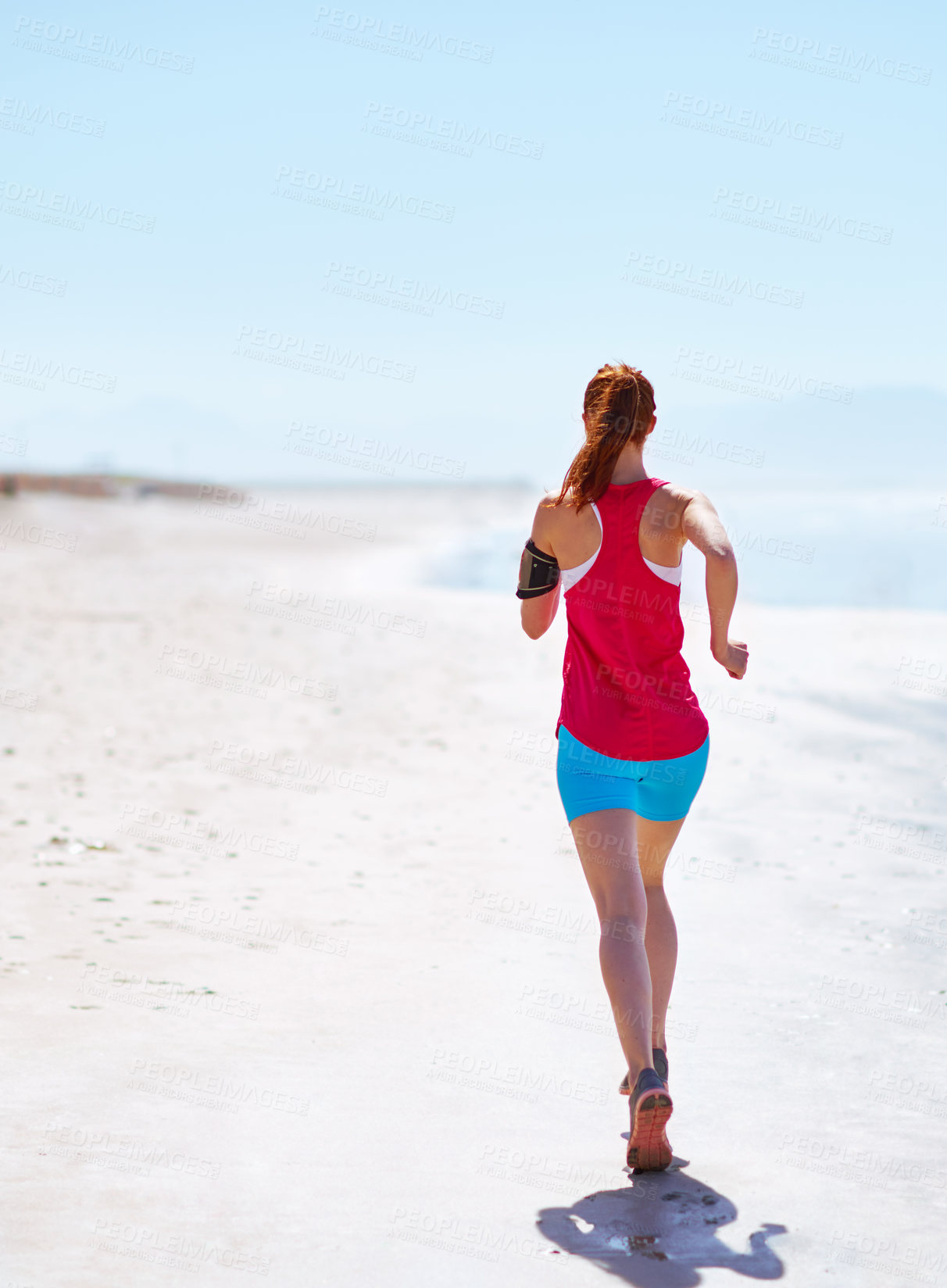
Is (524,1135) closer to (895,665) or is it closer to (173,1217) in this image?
(173,1217)

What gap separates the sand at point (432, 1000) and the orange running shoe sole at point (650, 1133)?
7 centimetres

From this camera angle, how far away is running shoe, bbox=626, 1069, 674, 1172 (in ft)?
10.1

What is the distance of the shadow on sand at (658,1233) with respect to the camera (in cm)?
277

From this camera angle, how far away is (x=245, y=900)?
570 cm

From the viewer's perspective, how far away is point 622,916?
3.21 m

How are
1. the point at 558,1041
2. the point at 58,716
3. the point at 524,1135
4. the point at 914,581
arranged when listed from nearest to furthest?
the point at 524,1135, the point at 558,1041, the point at 58,716, the point at 914,581

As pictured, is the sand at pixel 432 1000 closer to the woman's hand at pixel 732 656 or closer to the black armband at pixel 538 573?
the woman's hand at pixel 732 656

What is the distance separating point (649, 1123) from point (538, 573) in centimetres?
143

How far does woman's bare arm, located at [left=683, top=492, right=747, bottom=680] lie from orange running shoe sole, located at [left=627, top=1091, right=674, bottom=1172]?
1083mm

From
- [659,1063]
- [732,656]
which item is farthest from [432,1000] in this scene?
[732,656]

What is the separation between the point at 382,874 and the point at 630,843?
3.20m

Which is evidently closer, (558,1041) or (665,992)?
(665,992)

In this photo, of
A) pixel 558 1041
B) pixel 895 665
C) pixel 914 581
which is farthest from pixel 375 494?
pixel 558 1041

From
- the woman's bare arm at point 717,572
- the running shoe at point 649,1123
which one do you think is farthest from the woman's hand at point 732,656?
the running shoe at point 649,1123
